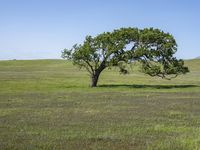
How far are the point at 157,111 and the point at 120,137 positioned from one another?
45.3 feet

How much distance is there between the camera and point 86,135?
67.6ft

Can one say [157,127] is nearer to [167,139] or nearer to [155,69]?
[167,139]

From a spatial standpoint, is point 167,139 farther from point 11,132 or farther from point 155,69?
point 155,69

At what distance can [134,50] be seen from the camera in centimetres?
7338

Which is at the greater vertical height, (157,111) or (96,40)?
(96,40)

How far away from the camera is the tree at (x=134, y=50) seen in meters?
72.4

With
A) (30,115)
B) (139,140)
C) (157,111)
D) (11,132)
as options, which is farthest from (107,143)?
(157,111)

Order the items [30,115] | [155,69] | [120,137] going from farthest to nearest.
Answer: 1. [155,69]
2. [30,115]
3. [120,137]

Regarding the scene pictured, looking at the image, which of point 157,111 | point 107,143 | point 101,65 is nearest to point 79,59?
point 101,65

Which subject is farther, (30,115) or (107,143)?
(30,115)

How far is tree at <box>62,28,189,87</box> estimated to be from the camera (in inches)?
2852

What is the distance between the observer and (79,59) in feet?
245

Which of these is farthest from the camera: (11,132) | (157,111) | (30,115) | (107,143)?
(157,111)

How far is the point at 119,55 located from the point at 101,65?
3.30 meters
